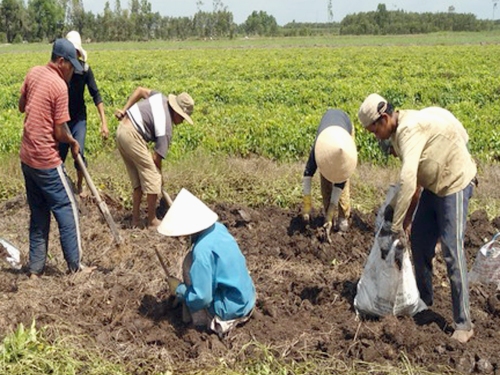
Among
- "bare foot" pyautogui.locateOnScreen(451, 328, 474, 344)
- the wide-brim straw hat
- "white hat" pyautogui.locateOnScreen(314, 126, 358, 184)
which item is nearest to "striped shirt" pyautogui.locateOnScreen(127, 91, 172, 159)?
the wide-brim straw hat

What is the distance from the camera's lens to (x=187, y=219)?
12.6 ft

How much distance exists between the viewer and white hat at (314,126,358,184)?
4934 millimetres

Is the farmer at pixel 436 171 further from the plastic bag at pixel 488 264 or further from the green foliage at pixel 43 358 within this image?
the green foliage at pixel 43 358

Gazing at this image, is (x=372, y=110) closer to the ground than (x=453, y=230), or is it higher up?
higher up

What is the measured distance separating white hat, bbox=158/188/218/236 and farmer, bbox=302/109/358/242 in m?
1.53

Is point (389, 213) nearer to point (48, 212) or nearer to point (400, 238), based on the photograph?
point (400, 238)

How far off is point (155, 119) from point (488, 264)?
335cm

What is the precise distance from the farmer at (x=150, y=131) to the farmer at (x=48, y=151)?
79cm

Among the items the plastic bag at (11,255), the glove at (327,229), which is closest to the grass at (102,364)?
the plastic bag at (11,255)

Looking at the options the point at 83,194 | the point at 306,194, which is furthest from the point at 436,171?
the point at 83,194

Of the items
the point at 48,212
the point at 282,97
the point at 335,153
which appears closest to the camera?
the point at 335,153

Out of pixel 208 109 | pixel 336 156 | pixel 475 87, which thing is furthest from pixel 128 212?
pixel 475 87

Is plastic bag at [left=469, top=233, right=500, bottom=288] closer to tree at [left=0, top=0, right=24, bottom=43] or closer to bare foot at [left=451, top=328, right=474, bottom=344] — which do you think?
bare foot at [left=451, top=328, right=474, bottom=344]

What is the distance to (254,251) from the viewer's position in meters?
5.70
